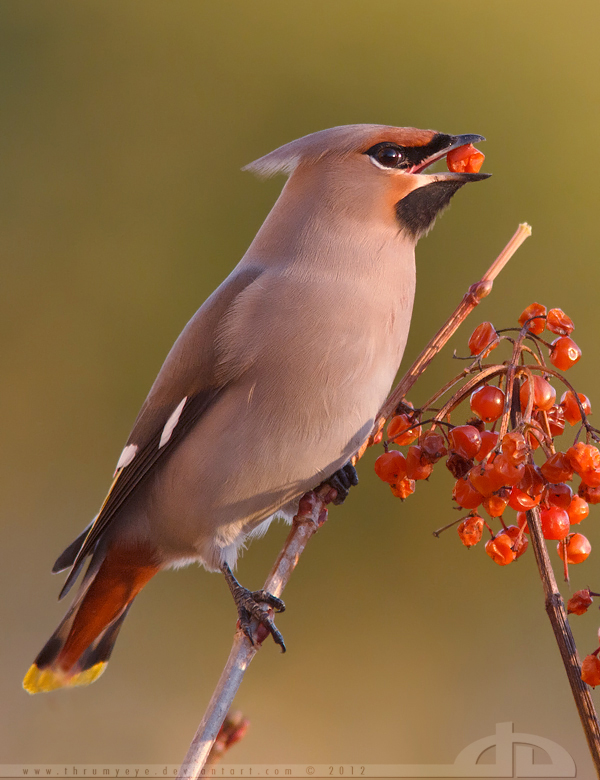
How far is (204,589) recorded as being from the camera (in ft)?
13.8

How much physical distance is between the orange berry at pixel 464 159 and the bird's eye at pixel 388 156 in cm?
12

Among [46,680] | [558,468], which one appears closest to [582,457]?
[558,468]

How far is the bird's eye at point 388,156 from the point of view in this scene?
2.11m

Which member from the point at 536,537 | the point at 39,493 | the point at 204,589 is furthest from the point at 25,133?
the point at 536,537

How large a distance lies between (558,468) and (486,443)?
0.15 meters

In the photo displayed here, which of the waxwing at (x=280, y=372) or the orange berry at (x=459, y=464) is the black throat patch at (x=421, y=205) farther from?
the orange berry at (x=459, y=464)

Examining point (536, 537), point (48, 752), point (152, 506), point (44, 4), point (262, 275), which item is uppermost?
point (44, 4)

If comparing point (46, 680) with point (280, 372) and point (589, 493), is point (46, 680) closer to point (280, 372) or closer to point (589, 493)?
point (280, 372)

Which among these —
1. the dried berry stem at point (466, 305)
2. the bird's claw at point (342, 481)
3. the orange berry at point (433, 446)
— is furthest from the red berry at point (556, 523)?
the bird's claw at point (342, 481)

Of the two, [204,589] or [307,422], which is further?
[204,589]

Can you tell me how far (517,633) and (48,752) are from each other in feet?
6.80

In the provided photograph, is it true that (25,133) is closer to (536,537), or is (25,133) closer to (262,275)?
(262,275)

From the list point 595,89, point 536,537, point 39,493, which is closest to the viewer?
point 536,537

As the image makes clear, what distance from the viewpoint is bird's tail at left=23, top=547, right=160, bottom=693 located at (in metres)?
2.25
